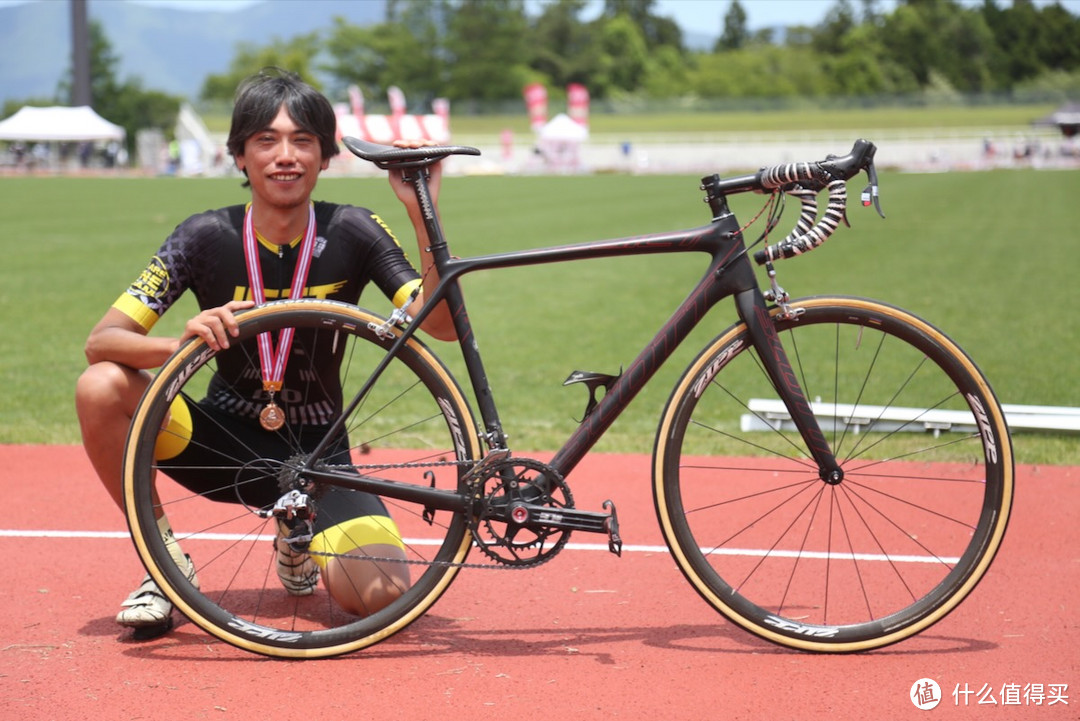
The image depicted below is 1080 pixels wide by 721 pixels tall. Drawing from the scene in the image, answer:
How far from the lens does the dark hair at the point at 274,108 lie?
3926 mm

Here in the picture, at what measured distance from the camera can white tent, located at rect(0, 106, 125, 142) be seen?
213 ft

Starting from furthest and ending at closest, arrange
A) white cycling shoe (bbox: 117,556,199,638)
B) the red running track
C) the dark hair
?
the dark hair → white cycling shoe (bbox: 117,556,199,638) → the red running track

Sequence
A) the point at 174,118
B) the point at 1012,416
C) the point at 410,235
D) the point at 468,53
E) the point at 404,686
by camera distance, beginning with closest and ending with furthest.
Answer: the point at 404,686 < the point at 1012,416 < the point at 410,235 < the point at 174,118 < the point at 468,53

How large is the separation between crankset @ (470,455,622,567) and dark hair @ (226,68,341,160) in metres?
1.27

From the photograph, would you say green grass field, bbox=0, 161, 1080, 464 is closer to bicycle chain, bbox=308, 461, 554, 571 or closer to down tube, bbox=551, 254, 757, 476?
bicycle chain, bbox=308, 461, 554, 571

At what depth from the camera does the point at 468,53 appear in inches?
5022

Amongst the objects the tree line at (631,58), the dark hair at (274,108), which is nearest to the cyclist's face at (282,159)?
the dark hair at (274,108)

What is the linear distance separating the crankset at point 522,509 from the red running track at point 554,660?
0.37m

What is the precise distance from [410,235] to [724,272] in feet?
58.9

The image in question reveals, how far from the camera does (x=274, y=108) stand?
12.9 feet

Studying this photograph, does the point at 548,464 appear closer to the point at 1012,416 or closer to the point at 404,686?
the point at 404,686

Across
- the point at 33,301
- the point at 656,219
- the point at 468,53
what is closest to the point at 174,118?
the point at 468,53

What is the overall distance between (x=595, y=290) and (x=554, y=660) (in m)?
11.1

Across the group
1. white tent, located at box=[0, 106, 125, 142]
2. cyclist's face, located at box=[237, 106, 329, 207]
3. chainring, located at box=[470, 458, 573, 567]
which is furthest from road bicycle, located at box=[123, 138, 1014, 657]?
white tent, located at box=[0, 106, 125, 142]
